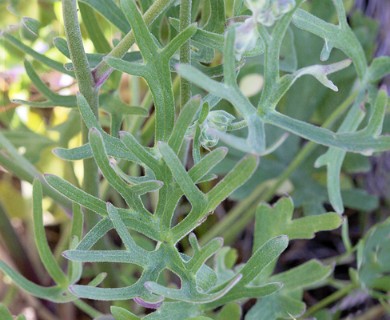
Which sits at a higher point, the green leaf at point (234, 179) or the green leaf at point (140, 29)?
the green leaf at point (140, 29)

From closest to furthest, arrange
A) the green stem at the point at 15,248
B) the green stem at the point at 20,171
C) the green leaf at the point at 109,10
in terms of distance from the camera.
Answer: the green leaf at the point at 109,10, the green stem at the point at 20,171, the green stem at the point at 15,248

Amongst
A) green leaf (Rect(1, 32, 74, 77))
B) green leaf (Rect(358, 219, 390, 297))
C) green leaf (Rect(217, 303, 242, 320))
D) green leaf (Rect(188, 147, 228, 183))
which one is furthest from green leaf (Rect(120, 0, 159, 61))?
green leaf (Rect(358, 219, 390, 297))

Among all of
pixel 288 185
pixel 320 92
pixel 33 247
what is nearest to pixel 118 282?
pixel 33 247

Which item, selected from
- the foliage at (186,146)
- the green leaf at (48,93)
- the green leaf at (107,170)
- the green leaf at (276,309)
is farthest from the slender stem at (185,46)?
the green leaf at (276,309)

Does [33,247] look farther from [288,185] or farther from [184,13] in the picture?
[184,13]

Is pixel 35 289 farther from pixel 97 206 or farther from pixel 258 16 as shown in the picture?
pixel 258 16

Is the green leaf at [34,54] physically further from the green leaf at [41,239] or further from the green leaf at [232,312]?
the green leaf at [232,312]

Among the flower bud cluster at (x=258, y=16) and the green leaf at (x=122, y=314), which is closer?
the flower bud cluster at (x=258, y=16)
